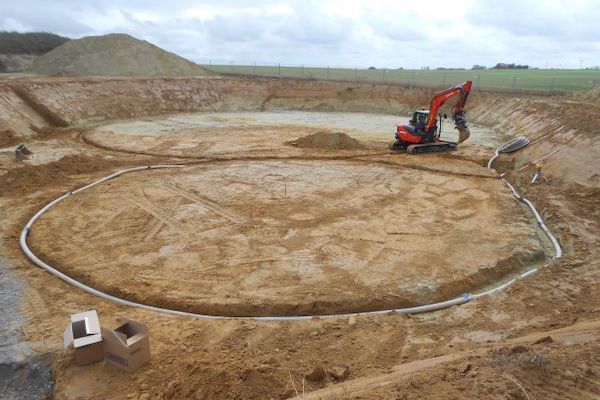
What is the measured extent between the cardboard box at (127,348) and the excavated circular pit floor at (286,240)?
1.52 metres

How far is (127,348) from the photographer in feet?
16.9

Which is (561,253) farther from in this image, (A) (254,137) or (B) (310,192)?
(A) (254,137)

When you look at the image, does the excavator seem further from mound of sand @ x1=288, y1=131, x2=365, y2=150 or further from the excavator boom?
mound of sand @ x1=288, y1=131, x2=365, y2=150

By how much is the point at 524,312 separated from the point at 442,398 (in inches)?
135

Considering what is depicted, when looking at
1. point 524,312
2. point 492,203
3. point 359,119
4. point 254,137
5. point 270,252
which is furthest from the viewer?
point 359,119

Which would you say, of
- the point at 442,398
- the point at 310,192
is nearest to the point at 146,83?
the point at 310,192

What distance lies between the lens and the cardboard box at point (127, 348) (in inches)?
205

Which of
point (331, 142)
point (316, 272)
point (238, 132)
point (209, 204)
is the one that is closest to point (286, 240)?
point (316, 272)

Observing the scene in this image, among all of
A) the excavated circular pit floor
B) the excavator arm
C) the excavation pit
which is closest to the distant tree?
the excavation pit

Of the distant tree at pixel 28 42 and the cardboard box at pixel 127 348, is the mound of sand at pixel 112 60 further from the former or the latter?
the cardboard box at pixel 127 348

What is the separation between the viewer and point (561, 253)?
895cm

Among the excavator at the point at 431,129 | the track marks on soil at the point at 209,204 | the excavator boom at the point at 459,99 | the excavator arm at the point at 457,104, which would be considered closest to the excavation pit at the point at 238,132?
the excavator at the point at 431,129

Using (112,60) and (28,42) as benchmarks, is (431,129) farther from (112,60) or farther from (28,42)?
(28,42)

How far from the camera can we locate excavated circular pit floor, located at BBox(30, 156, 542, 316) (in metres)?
7.31
